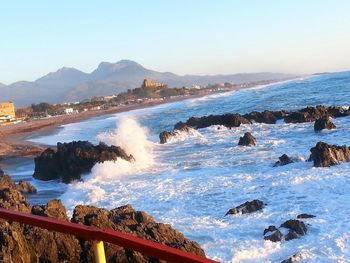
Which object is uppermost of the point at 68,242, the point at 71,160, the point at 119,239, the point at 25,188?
the point at 119,239

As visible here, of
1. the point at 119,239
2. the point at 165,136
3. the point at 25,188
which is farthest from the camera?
the point at 165,136

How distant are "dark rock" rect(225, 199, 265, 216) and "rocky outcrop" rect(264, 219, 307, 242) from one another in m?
1.16

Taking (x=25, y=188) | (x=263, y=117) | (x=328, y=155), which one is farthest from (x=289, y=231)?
(x=263, y=117)

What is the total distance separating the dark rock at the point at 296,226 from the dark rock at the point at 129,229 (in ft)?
6.01

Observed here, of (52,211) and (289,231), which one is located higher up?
(52,211)

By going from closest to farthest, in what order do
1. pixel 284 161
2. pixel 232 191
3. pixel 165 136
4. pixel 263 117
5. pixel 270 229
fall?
pixel 270 229 → pixel 232 191 → pixel 284 161 → pixel 165 136 → pixel 263 117

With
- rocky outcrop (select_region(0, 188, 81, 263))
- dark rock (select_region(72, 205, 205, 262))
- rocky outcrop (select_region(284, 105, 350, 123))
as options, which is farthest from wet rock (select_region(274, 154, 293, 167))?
rocky outcrop (select_region(284, 105, 350, 123))

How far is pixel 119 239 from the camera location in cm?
190

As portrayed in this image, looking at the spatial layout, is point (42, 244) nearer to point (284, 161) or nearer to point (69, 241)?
point (69, 241)

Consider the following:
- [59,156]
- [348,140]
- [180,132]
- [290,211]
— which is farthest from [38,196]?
[180,132]

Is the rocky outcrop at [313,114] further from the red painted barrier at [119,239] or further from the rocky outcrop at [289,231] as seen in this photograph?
the red painted barrier at [119,239]

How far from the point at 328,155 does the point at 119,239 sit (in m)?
11.0

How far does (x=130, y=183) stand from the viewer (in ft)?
42.2

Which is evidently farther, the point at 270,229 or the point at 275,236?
the point at 270,229
